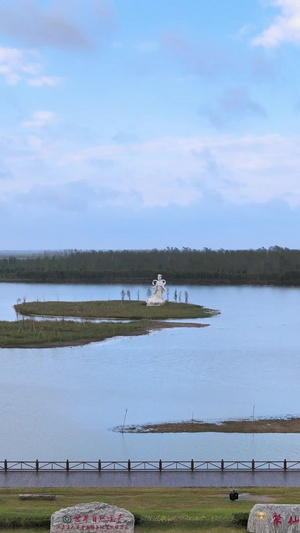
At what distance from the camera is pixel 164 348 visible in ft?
169

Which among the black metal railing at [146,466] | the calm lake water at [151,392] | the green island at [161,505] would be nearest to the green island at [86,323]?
the calm lake water at [151,392]

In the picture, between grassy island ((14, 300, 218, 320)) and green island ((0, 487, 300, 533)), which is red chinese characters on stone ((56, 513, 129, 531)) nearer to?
→ green island ((0, 487, 300, 533))

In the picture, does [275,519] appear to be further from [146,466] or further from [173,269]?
[173,269]

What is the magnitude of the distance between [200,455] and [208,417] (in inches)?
226

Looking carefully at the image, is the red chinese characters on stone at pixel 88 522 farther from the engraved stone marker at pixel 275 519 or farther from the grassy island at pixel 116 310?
the grassy island at pixel 116 310

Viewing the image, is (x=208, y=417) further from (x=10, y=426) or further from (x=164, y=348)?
(x=164, y=348)

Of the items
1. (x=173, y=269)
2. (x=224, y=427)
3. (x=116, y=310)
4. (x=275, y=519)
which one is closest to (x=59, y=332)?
(x=116, y=310)

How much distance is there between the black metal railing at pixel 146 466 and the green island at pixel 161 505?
202 centimetres

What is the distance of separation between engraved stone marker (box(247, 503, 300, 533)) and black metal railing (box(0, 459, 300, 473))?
18.4 ft

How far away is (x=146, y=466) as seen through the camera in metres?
23.8

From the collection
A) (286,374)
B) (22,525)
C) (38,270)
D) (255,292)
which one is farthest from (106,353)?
(38,270)

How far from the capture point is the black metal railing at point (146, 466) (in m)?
22.2

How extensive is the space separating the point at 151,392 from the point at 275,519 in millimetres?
20217

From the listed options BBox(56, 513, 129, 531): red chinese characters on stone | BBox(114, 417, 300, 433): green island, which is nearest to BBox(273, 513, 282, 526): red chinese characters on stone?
BBox(56, 513, 129, 531): red chinese characters on stone
